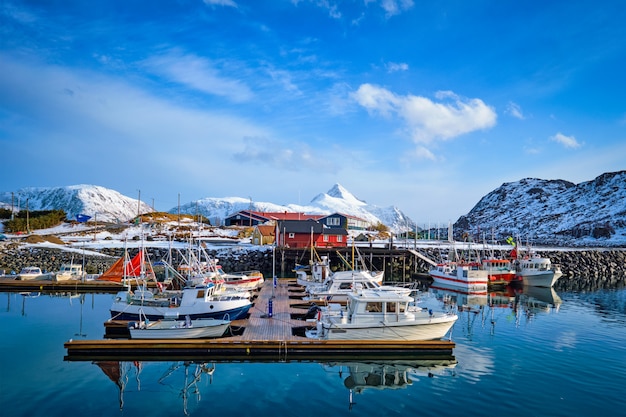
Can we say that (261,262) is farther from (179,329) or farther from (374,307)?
(374,307)

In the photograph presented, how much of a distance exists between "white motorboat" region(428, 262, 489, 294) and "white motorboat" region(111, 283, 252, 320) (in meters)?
29.2

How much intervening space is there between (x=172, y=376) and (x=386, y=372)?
31.9 ft

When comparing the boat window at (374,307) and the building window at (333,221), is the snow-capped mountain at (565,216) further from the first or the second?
the boat window at (374,307)

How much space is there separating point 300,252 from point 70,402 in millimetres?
47263

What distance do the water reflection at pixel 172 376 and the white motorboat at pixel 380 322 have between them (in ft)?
19.5

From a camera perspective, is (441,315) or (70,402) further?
(441,315)

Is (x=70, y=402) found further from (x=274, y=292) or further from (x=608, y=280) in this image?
(x=608, y=280)

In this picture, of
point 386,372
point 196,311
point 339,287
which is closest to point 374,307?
point 386,372

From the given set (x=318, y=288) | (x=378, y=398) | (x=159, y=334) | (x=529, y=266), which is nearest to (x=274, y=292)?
(x=318, y=288)

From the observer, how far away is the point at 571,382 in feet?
63.9

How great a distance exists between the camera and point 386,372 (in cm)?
2030

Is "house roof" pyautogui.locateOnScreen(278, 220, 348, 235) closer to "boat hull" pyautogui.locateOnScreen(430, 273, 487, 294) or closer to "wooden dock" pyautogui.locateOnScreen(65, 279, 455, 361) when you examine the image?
"boat hull" pyautogui.locateOnScreen(430, 273, 487, 294)

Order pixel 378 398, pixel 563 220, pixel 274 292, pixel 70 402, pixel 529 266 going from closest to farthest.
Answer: pixel 70 402, pixel 378 398, pixel 274 292, pixel 529 266, pixel 563 220

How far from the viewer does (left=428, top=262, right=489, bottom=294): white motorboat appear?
47341mm
